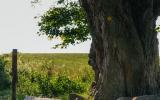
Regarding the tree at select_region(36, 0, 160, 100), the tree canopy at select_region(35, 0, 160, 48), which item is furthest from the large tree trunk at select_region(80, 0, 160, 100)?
the tree canopy at select_region(35, 0, 160, 48)

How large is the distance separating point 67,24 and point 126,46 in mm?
8444

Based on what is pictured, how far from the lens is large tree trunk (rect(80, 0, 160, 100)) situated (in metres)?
14.3

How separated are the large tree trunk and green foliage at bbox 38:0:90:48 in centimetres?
732

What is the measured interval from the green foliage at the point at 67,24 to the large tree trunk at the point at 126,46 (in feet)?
24.0

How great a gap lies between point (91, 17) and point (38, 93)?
9.04 meters

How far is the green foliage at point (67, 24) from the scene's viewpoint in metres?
22.5

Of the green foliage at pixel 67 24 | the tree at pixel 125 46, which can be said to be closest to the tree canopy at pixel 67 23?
the green foliage at pixel 67 24

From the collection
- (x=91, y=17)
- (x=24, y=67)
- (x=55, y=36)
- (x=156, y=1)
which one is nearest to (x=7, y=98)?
(x=55, y=36)

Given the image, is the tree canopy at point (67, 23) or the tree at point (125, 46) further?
the tree canopy at point (67, 23)

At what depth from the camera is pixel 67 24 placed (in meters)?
22.4

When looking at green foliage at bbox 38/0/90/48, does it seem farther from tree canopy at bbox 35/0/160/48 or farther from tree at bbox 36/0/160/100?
tree at bbox 36/0/160/100

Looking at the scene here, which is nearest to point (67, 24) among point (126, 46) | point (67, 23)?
point (67, 23)

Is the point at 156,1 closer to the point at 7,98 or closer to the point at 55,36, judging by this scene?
the point at 55,36

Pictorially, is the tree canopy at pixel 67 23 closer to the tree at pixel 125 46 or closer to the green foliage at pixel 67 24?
the green foliage at pixel 67 24
